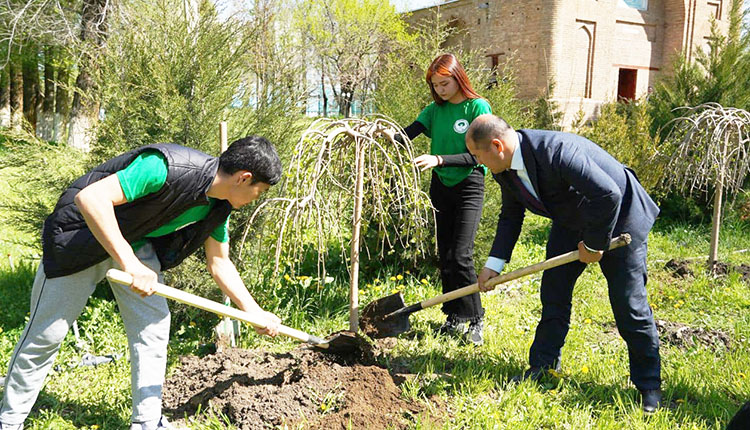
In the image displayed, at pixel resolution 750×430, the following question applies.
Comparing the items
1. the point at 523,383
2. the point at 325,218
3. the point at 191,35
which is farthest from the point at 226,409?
the point at 191,35

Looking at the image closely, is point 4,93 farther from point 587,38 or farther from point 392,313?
point 392,313

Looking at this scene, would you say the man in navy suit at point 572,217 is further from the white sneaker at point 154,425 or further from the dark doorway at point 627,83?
the dark doorway at point 627,83

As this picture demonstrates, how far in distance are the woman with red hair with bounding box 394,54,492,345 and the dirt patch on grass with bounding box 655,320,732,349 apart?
1.54m

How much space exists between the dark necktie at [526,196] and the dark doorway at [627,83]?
918 inches

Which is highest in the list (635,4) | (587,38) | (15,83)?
(635,4)

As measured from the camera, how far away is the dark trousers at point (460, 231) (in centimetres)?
411

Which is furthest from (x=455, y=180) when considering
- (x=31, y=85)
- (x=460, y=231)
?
(x=31, y=85)

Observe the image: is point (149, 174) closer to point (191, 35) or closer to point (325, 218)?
point (325, 218)

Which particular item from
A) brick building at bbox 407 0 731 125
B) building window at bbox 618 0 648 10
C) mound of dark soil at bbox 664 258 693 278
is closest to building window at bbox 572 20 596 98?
brick building at bbox 407 0 731 125

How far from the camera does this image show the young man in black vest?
2.47 meters

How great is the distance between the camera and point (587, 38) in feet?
72.1

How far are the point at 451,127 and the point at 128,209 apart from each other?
229 cm

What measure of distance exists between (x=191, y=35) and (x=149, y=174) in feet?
7.44

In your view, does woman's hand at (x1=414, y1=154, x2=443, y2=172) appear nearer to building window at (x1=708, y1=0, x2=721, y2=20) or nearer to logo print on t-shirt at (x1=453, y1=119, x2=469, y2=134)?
logo print on t-shirt at (x1=453, y1=119, x2=469, y2=134)
